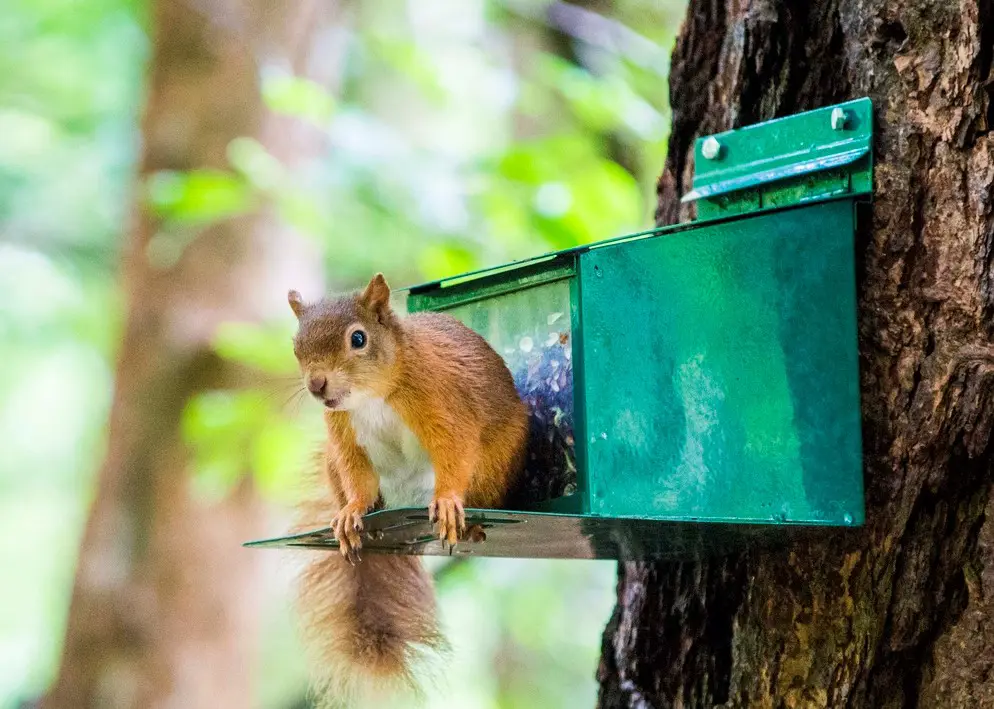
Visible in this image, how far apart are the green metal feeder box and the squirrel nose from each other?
271 millimetres

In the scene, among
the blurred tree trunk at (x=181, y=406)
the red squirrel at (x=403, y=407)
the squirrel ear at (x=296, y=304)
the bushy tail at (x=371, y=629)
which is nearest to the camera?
the red squirrel at (x=403, y=407)

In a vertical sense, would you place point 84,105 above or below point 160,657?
above

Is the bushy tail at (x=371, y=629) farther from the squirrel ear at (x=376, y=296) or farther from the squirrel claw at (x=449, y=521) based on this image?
the squirrel claw at (x=449, y=521)

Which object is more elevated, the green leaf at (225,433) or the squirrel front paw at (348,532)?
the green leaf at (225,433)

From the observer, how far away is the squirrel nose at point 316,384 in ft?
7.72

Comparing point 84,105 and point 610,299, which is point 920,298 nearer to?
point 610,299

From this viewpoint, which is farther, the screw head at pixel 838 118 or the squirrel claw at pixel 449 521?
the screw head at pixel 838 118

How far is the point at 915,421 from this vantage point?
2326mm

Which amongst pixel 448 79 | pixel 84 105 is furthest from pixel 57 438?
pixel 448 79

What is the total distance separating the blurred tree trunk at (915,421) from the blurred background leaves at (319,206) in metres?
1.05

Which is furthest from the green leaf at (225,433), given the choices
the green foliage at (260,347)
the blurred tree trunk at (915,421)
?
the blurred tree trunk at (915,421)

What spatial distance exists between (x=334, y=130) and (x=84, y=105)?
4.25 metres

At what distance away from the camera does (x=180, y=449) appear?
17.6 ft

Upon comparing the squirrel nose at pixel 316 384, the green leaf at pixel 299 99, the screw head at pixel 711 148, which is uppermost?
the green leaf at pixel 299 99
